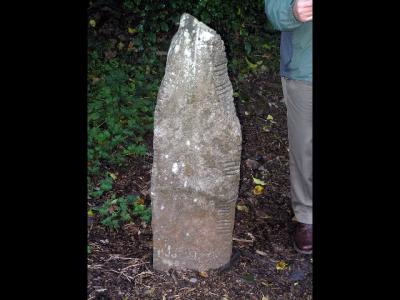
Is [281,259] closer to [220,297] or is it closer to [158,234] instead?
[220,297]

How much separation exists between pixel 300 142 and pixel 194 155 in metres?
0.80

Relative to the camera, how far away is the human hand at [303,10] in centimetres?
329

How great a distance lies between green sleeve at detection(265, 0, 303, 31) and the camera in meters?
3.39

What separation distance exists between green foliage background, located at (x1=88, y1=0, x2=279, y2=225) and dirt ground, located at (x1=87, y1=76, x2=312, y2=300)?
93cm

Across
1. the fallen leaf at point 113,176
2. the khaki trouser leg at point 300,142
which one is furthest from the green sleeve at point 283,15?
the fallen leaf at point 113,176

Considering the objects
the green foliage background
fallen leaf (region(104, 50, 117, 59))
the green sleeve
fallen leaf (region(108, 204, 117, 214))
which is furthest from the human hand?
fallen leaf (region(104, 50, 117, 59))

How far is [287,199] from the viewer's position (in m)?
4.79

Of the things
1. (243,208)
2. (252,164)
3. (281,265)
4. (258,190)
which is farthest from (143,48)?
(281,265)

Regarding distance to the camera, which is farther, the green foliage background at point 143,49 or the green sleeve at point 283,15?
the green foliage background at point 143,49

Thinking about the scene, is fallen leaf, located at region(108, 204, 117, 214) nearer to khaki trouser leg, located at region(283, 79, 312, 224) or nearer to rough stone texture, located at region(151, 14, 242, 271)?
rough stone texture, located at region(151, 14, 242, 271)

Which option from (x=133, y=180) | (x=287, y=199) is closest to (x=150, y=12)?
(x=133, y=180)

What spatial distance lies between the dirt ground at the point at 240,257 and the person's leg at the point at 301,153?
0.54ft

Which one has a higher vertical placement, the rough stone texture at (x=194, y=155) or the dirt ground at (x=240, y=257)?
the rough stone texture at (x=194, y=155)

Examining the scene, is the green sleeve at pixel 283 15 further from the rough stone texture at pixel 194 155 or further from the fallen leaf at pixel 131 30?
the fallen leaf at pixel 131 30
